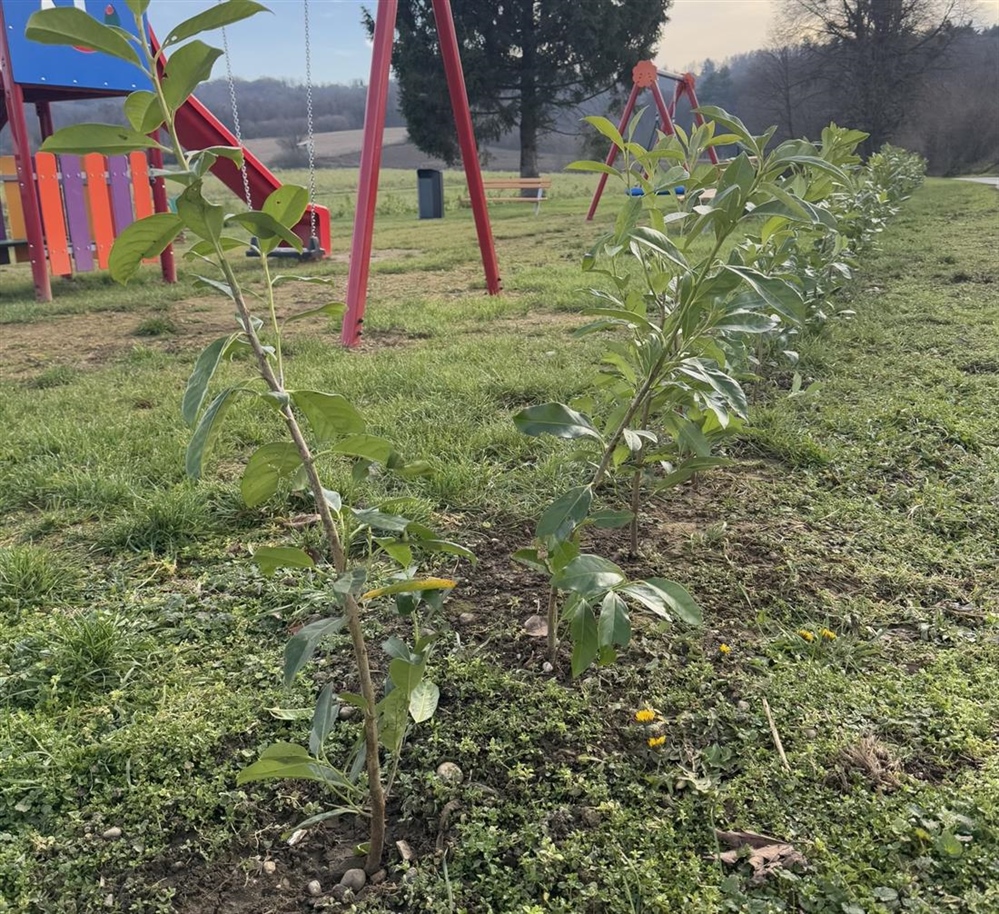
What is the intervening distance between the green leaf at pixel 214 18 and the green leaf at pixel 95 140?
108 millimetres

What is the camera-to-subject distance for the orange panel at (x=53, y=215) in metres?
7.08

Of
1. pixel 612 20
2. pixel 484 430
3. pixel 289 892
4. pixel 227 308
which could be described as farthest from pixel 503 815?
pixel 612 20

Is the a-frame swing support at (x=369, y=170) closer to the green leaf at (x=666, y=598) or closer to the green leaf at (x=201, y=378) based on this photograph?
the green leaf at (x=666, y=598)

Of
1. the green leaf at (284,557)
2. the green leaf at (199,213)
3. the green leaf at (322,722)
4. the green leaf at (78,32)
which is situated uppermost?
the green leaf at (78,32)

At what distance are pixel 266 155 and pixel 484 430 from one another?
3167cm

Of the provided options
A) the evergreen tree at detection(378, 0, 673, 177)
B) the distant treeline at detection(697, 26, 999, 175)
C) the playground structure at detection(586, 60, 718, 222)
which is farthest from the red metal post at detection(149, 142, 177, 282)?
the distant treeline at detection(697, 26, 999, 175)

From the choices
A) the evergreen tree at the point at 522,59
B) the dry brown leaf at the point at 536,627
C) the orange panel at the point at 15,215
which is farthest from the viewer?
the evergreen tree at the point at 522,59

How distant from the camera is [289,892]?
1.23 m

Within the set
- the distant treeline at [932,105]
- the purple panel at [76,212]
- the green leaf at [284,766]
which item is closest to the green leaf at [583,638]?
the green leaf at [284,766]

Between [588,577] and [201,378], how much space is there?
0.69m

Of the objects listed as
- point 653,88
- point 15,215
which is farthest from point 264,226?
point 653,88

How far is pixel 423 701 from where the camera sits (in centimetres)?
135

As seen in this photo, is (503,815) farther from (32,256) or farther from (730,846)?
(32,256)

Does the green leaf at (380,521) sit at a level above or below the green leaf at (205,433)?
below
